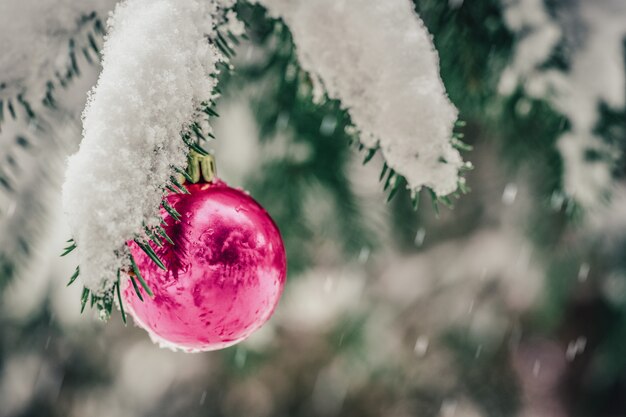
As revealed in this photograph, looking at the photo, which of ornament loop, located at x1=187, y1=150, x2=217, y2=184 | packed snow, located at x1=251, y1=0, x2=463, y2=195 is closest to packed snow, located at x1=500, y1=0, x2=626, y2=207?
packed snow, located at x1=251, y1=0, x2=463, y2=195

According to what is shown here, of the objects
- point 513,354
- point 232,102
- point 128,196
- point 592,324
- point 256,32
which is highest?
point 128,196

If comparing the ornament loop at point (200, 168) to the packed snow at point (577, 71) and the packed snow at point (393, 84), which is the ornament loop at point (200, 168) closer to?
the packed snow at point (393, 84)

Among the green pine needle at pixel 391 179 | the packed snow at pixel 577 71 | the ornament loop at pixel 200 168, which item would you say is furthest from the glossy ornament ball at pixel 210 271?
the packed snow at pixel 577 71

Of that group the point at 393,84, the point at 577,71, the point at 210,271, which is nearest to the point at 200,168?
the point at 210,271

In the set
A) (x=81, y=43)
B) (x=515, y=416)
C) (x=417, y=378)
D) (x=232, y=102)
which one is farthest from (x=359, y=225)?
(x=515, y=416)

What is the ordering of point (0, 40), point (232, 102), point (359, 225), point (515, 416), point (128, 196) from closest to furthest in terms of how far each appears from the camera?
point (128, 196) < point (0, 40) < point (232, 102) < point (359, 225) < point (515, 416)

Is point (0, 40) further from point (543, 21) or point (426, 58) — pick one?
point (543, 21)
